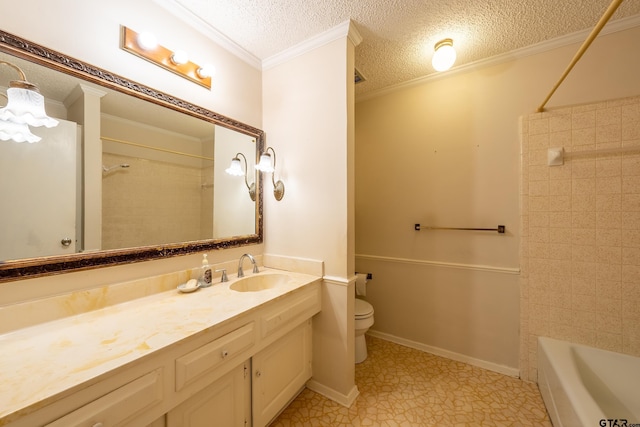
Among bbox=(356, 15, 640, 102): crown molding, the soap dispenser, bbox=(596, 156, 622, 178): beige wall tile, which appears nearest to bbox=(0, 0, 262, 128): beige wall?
the soap dispenser

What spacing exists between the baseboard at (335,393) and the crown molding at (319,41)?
92.9 inches

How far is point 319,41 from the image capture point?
64.3 inches

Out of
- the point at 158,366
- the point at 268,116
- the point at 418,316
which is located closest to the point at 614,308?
the point at 418,316

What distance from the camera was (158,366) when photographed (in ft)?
2.64

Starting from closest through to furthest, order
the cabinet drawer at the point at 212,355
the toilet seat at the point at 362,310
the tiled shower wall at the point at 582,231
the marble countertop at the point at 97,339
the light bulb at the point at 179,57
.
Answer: the marble countertop at the point at 97,339 → the cabinet drawer at the point at 212,355 → the light bulb at the point at 179,57 → the tiled shower wall at the point at 582,231 → the toilet seat at the point at 362,310

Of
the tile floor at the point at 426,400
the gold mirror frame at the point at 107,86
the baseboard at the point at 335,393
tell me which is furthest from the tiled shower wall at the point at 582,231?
the gold mirror frame at the point at 107,86

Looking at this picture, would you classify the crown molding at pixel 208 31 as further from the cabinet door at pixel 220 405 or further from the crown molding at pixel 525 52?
the cabinet door at pixel 220 405

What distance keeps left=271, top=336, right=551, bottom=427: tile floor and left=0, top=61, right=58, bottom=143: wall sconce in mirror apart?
73.3 inches

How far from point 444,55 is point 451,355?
7.79ft

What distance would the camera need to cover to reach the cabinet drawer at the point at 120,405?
0.64m

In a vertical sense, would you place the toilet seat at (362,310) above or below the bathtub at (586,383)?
above

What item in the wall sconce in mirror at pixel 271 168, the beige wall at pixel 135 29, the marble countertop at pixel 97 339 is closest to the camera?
the marble countertop at pixel 97 339

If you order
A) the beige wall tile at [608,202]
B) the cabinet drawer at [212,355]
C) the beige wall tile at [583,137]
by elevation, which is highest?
the beige wall tile at [583,137]

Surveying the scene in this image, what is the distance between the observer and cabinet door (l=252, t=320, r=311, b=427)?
123 cm
